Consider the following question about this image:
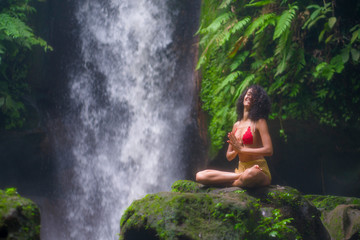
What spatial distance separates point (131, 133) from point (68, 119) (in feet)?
6.93

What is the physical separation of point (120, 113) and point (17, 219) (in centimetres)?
809

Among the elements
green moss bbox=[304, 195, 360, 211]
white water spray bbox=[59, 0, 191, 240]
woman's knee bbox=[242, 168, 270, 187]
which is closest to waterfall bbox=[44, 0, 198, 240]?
white water spray bbox=[59, 0, 191, 240]

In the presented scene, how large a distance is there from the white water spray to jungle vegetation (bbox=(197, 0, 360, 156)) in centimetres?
249

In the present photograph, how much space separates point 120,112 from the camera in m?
10.3

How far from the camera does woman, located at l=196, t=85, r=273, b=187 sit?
13.9ft

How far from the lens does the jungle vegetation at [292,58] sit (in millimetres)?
5859

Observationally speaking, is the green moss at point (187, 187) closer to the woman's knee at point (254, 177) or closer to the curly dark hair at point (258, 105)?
the woman's knee at point (254, 177)

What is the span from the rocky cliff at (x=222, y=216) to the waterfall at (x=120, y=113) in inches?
202

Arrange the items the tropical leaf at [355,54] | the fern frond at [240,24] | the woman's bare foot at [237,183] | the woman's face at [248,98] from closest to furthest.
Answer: the woman's bare foot at [237,183]
the woman's face at [248,98]
the tropical leaf at [355,54]
the fern frond at [240,24]

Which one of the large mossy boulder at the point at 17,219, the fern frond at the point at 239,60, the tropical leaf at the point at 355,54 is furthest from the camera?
the fern frond at the point at 239,60

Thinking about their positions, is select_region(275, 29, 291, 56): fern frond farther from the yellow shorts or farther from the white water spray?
the white water spray

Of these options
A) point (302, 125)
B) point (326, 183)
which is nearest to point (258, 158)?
point (302, 125)

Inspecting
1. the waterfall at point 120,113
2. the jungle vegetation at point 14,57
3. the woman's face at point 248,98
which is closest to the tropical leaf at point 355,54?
the woman's face at point 248,98

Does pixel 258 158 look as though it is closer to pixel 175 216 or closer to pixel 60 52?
pixel 175 216
